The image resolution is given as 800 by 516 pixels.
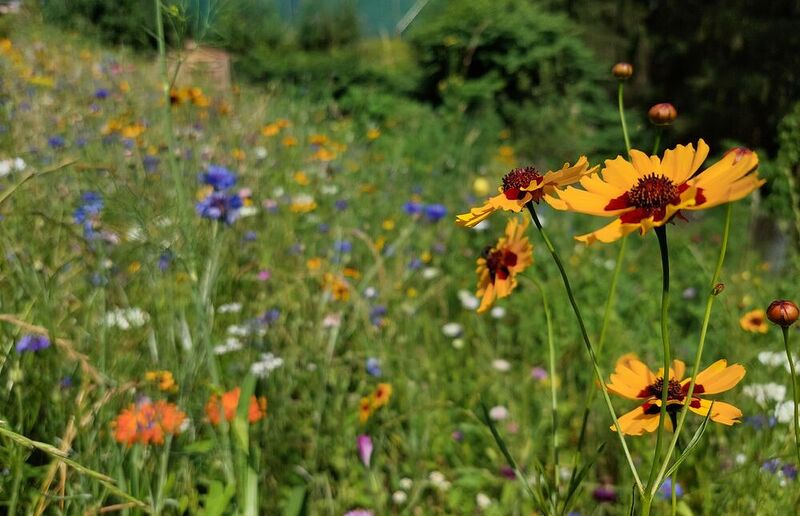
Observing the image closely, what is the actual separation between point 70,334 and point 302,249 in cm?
77

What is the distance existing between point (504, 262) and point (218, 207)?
625 mm

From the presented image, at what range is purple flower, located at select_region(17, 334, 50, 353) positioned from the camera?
1.01m

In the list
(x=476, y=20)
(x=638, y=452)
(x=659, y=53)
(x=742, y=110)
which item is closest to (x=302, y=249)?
(x=638, y=452)

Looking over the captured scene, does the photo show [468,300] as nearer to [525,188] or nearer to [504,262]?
[504,262]

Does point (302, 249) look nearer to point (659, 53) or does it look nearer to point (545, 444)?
point (545, 444)

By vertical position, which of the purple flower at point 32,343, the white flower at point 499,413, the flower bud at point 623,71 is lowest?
the white flower at point 499,413

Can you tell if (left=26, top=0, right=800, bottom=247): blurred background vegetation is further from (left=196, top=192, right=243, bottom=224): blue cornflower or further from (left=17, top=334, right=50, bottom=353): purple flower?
(left=17, top=334, right=50, bottom=353): purple flower

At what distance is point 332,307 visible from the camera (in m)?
1.61

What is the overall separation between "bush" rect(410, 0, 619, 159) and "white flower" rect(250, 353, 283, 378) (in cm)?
493

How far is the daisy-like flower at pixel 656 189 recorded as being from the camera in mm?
417

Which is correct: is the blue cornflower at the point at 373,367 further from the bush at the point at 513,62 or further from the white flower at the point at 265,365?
the bush at the point at 513,62

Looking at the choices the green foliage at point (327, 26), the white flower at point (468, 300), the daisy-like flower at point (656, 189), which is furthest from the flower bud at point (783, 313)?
the green foliage at point (327, 26)

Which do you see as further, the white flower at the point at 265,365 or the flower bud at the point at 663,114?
the white flower at the point at 265,365

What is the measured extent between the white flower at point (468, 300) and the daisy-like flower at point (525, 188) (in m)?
1.26
